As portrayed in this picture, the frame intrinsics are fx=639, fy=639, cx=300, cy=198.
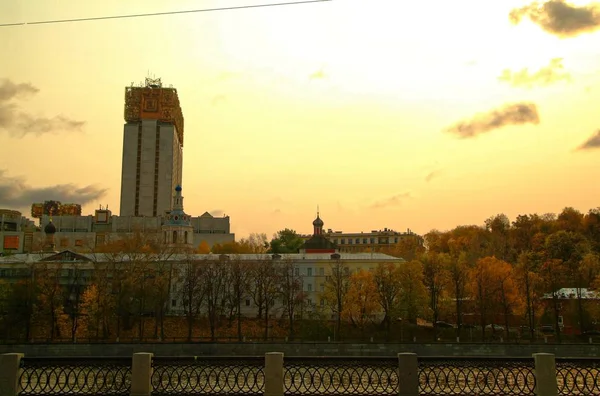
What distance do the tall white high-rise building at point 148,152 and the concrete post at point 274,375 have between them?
4103 inches

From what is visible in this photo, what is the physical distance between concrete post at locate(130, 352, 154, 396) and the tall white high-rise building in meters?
103

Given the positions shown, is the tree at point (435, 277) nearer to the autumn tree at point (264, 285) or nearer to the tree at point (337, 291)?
A: the tree at point (337, 291)

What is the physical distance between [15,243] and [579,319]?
91.8 m

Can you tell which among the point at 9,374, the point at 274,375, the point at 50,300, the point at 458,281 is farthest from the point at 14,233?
the point at 274,375

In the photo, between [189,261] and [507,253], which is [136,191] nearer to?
[189,261]

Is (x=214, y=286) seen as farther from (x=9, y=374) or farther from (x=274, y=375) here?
(x=274, y=375)

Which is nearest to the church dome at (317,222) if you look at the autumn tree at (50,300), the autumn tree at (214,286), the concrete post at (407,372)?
the autumn tree at (214,286)

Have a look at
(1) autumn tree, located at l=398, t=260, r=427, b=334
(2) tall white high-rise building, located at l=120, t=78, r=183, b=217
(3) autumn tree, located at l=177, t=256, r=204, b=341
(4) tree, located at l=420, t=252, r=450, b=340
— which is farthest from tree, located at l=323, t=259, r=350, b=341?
(2) tall white high-rise building, located at l=120, t=78, r=183, b=217

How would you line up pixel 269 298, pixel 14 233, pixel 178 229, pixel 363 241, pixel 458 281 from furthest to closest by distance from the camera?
pixel 363 241
pixel 14 233
pixel 178 229
pixel 269 298
pixel 458 281

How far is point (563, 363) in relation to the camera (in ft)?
53.6

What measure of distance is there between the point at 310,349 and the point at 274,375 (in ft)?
116

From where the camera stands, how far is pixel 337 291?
61.9 m

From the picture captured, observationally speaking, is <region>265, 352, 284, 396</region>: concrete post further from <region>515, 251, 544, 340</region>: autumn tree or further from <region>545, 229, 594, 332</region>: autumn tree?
<region>545, 229, 594, 332</region>: autumn tree

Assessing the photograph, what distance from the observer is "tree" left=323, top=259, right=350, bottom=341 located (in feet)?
198
